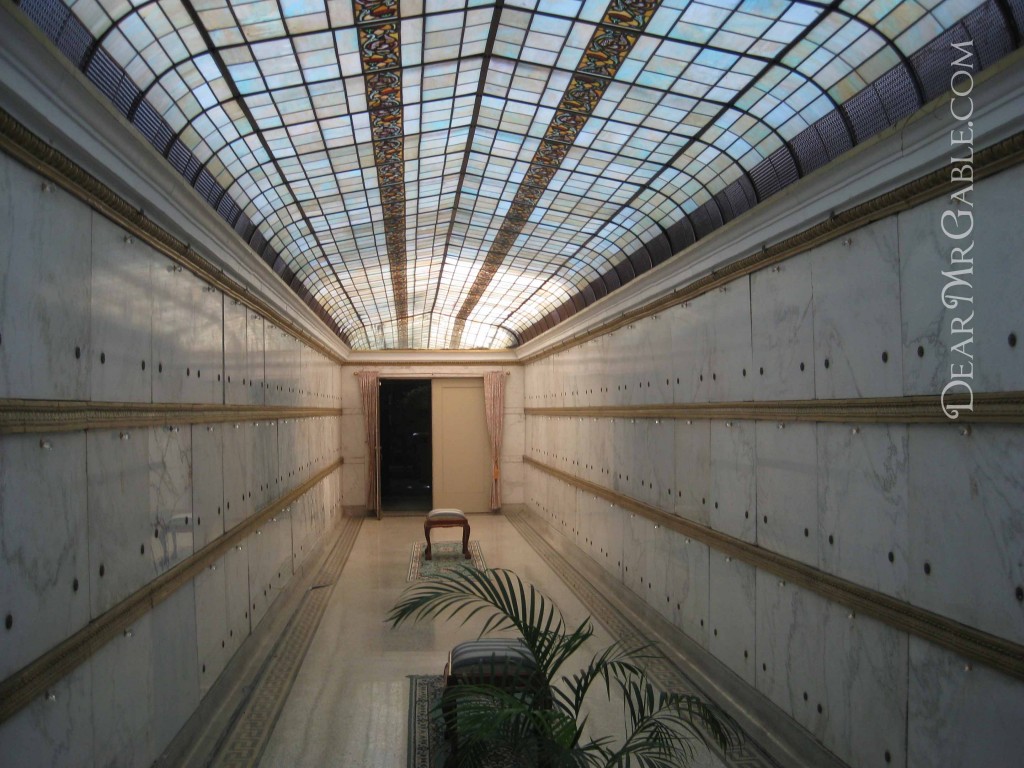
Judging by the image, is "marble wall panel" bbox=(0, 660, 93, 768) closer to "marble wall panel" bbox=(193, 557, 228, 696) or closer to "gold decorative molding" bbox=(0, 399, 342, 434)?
"gold decorative molding" bbox=(0, 399, 342, 434)

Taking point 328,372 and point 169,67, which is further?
point 328,372

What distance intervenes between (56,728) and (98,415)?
1.27 m

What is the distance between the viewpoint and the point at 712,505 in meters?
5.99

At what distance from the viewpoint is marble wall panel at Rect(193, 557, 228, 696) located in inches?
196

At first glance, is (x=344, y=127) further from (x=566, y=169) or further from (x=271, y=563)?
(x=271, y=563)

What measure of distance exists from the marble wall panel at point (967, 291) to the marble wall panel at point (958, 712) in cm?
112

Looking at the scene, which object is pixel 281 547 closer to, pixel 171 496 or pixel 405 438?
pixel 171 496

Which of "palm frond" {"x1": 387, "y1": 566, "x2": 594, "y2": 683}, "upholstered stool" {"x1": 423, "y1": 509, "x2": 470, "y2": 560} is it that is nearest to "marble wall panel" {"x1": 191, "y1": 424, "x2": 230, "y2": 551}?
"palm frond" {"x1": 387, "y1": 566, "x2": 594, "y2": 683}

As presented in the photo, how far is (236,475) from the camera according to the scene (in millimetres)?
6207

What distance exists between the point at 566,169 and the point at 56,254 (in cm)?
459

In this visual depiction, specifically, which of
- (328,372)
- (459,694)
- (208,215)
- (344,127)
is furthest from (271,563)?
(328,372)

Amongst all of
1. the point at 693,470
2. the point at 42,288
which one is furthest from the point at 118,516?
the point at 693,470

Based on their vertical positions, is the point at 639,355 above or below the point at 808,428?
above

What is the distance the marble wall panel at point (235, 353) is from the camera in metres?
6.04
